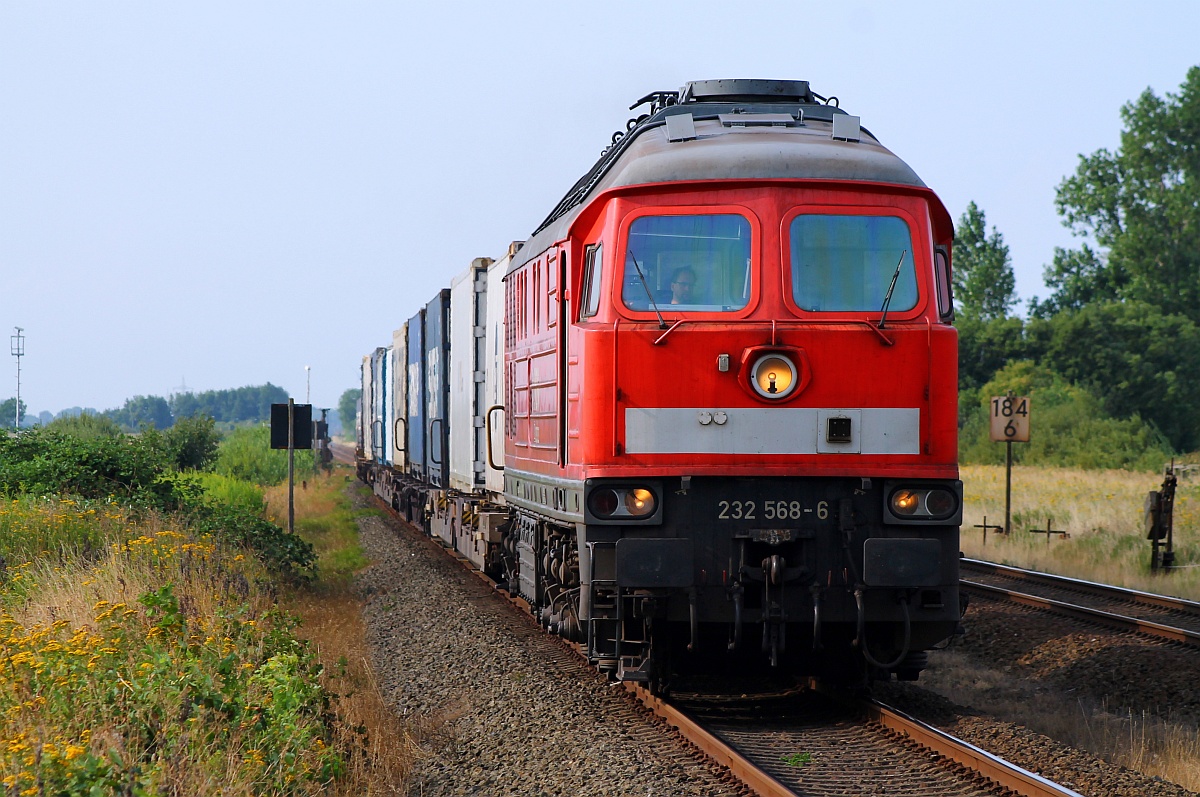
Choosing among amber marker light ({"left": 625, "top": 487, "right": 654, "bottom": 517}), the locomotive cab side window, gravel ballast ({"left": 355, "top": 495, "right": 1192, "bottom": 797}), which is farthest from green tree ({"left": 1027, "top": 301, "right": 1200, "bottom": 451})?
amber marker light ({"left": 625, "top": 487, "right": 654, "bottom": 517})

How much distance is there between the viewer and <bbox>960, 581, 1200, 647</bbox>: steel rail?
37.2ft

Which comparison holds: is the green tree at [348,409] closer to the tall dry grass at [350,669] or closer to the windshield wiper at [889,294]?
the tall dry grass at [350,669]

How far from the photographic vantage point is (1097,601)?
46.9 ft

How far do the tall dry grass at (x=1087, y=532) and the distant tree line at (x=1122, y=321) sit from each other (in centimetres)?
1312

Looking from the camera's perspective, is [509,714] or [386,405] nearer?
[509,714]

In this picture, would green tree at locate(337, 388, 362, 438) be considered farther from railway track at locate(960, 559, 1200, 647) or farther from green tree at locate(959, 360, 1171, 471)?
railway track at locate(960, 559, 1200, 647)

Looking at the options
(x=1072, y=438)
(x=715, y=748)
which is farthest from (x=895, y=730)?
(x=1072, y=438)

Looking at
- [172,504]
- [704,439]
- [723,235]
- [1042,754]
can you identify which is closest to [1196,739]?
[1042,754]

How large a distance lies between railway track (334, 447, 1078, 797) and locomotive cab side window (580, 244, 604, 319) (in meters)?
A: 2.59

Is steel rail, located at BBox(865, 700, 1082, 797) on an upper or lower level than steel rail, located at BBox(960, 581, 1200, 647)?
upper

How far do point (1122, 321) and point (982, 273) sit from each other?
54.2ft

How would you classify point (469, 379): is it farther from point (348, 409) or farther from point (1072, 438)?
point (348, 409)

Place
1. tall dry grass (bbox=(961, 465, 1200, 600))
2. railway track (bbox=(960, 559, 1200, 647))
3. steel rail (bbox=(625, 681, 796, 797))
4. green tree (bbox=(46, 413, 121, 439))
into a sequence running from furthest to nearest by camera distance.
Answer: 1. green tree (bbox=(46, 413, 121, 439))
2. tall dry grass (bbox=(961, 465, 1200, 600))
3. railway track (bbox=(960, 559, 1200, 647))
4. steel rail (bbox=(625, 681, 796, 797))

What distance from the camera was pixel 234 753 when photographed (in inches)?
235
